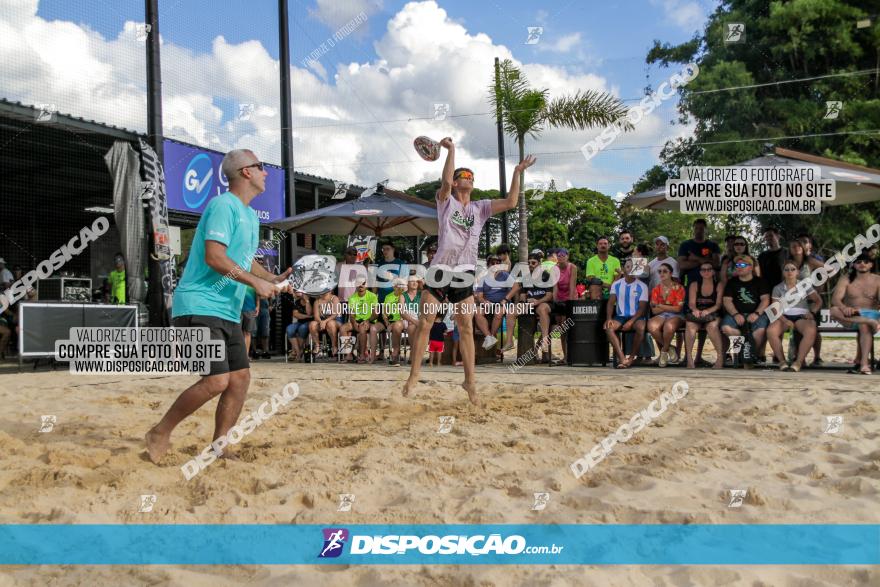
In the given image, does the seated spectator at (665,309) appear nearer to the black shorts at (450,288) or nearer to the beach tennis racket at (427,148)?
the black shorts at (450,288)

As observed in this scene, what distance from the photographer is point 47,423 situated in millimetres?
4820

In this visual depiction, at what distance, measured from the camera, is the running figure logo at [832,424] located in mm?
Result: 4371

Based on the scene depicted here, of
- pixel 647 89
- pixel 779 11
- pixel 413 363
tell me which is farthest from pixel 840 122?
pixel 413 363

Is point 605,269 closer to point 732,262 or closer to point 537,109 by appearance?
point 732,262

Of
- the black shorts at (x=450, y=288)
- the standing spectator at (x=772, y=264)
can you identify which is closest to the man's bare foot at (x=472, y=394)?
the black shorts at (x=450, y=288)

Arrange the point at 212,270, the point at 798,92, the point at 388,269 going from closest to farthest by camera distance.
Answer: the point at 212,270, the point at 388,269, the point at 798,92

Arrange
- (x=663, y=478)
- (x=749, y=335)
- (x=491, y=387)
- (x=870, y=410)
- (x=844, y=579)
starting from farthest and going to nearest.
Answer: (x=749, y=335), (x=491, y=387), (x=870, y=410), (x=663, y=478), (x=844, y=579)

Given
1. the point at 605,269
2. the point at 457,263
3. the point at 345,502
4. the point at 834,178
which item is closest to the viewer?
the point at 345,502

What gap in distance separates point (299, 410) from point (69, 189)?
1918cm

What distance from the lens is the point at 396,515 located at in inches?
112

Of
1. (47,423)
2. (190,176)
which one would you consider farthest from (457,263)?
(190,176)

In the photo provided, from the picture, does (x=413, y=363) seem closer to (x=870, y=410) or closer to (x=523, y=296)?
(x=870, y=410)

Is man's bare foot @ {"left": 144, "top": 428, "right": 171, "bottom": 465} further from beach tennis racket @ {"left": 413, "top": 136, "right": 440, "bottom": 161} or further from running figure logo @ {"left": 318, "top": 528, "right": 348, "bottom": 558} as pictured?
beach tennis racket @ {"left": 413, "top": 136, "right": 440, "bottom": 161}

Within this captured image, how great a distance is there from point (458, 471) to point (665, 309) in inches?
240
